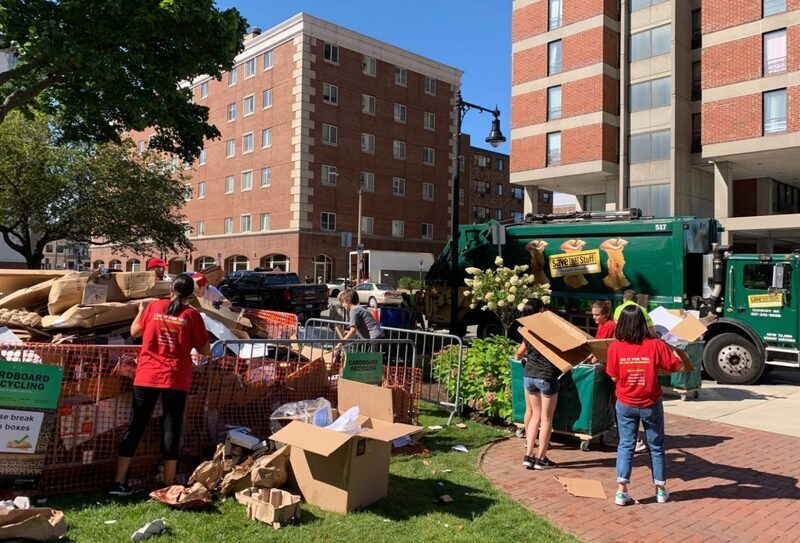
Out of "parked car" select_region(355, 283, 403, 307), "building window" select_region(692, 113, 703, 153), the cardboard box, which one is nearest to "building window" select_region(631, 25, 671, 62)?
"building window" select_region(692, 113, 703, 153)

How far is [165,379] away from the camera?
4.71 meters

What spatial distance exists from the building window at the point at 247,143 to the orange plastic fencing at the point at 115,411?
4390cm

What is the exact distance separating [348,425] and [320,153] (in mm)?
40932

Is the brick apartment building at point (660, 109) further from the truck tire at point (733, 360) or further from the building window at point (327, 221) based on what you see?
the truck tire at point (733, 360)

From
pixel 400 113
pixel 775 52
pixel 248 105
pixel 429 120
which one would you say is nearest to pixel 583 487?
pixel 775 52

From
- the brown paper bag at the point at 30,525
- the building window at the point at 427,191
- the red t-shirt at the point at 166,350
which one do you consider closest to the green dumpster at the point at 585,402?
the red t-shirt at the point at 166,350

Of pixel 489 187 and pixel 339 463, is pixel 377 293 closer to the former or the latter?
pixel 339 463

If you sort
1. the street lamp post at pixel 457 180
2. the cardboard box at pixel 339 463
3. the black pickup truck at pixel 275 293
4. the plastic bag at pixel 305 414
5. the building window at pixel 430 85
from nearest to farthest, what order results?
the cardboard box at pixel 339 463
the plastic bag at pixel 305 414
the street lamp post at pixel 457 180
the black pickup truck at pixel 275 293
the building window at pixel 430 85

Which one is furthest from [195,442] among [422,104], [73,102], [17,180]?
[422,104]

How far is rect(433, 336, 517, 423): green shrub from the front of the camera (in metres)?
7.46

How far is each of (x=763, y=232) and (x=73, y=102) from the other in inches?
1134

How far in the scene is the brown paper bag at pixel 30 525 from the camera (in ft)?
12.0

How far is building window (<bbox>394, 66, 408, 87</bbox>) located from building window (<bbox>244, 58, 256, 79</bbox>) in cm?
1125

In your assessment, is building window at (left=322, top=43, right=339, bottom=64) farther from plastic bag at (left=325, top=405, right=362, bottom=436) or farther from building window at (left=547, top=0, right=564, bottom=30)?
plastic bag at (left=325, top=405, right=362, bottom=436)
